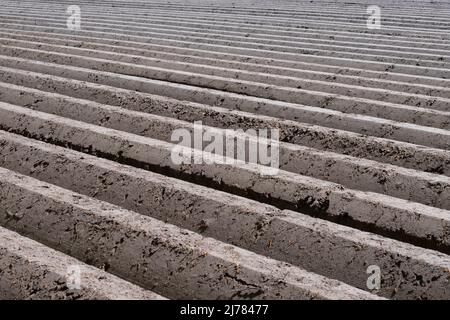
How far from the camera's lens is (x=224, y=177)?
93.1 inches

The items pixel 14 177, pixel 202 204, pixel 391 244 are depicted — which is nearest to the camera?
pixel 391 244

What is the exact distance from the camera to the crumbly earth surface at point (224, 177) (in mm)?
1777

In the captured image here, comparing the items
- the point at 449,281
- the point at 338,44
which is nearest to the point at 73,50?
the point at 338,44

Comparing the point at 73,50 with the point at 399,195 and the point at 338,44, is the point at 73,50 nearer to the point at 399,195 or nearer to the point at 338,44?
the point at 338,44

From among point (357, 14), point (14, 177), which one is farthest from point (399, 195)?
point (357, 14)

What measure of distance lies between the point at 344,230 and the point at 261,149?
2.51 ft

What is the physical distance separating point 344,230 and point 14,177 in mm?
1506

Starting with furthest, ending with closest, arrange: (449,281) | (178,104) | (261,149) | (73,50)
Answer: (73,50), (178,104), (261,149), (449,281)

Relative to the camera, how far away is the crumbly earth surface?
1777mm
